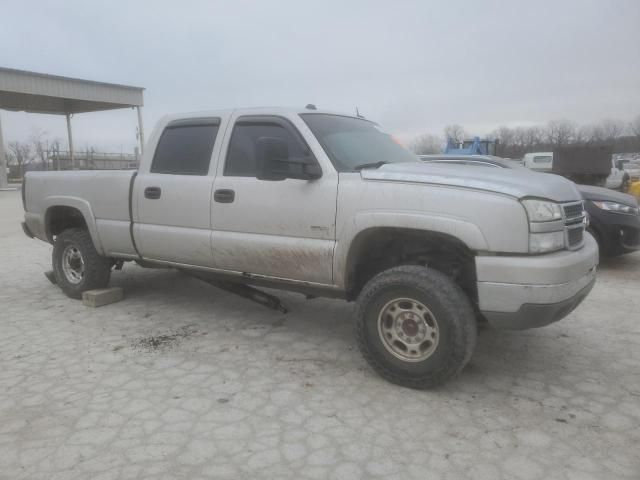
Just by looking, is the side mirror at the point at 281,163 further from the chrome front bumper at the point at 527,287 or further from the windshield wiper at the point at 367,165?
the chrome front bumper at the point at 527,287

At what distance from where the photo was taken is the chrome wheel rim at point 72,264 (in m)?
5.82

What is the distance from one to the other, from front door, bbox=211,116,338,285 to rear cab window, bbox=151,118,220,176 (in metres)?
0.26

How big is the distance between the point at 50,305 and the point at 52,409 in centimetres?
269

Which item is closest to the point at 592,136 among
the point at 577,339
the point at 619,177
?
the point at 619,177

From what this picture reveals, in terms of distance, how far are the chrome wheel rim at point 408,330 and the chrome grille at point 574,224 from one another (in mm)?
1056

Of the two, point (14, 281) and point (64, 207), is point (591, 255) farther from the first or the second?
point (14, 281)

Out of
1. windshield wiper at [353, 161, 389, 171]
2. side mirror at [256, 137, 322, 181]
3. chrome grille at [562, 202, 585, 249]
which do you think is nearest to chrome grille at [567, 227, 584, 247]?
chrome grille at [562, 202, 585, 249]

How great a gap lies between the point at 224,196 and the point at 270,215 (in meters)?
0.52

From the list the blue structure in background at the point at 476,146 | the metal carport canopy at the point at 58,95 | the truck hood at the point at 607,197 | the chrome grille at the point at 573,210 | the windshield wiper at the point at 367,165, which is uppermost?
the metal carport canopy at the point at 58,95

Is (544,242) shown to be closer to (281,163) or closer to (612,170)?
(281,163)

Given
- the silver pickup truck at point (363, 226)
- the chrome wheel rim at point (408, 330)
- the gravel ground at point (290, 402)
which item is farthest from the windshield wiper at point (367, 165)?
the gravel ground at point (290, 402)

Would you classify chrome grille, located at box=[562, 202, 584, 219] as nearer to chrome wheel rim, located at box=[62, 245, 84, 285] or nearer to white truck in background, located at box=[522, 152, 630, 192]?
chrome wheel rim, located at box=[62, 245, 84, 285]

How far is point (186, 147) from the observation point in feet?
15.6

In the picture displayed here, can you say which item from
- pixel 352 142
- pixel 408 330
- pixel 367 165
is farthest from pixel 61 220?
pixel 408 330
